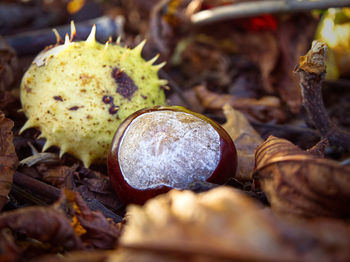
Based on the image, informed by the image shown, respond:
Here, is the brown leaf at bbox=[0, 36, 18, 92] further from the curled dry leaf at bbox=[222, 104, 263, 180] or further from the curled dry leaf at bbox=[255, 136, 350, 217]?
the curled dry leaf at bbox=[255, 136, 350, 217]

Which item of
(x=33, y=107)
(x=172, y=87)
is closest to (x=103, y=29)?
(x=172, y=87)

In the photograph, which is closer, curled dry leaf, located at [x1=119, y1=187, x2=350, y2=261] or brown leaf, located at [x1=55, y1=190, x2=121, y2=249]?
curled dry leaf, located at [x1=119, y1=187, x2=350, y2=261]

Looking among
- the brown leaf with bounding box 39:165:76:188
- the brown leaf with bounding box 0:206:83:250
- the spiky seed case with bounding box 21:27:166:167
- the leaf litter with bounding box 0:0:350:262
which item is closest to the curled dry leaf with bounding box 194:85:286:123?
the leaf litter with bounding box 0:0:350:262

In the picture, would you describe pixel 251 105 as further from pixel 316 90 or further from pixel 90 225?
pixel 90 225

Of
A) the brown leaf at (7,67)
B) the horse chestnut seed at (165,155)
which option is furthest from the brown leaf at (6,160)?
the brown leaf at (7,67)

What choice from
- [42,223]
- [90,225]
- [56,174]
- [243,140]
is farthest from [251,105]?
[42,223]
